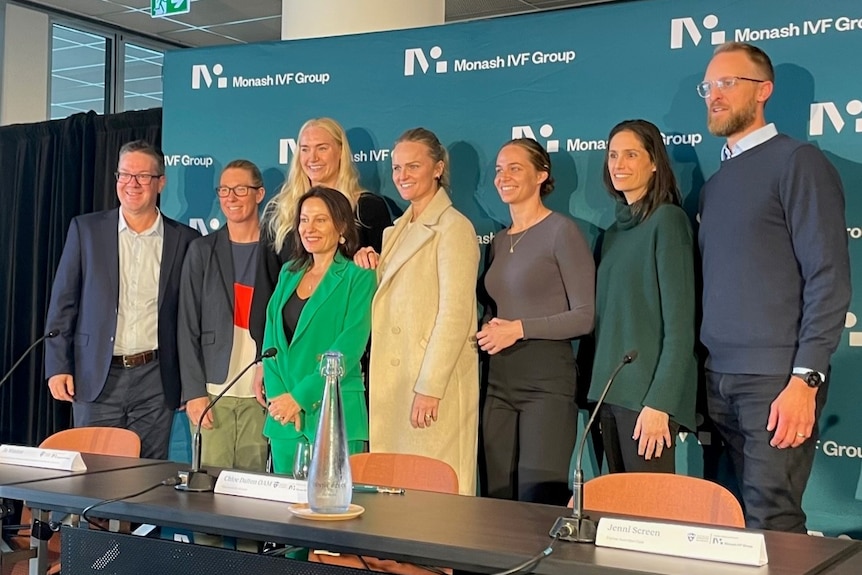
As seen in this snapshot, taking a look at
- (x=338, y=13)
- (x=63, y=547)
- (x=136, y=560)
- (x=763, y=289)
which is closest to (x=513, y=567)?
(x=136, y=560)

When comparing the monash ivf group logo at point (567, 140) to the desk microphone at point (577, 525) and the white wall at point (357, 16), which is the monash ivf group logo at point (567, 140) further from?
the desk microphone at point (577, 525)

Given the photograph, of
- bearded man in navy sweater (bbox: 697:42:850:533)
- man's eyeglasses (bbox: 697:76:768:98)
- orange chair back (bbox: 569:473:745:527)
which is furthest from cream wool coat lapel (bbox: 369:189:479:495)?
orange chair back (bbox: 569:473:745:527)

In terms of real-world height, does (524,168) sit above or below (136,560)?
above

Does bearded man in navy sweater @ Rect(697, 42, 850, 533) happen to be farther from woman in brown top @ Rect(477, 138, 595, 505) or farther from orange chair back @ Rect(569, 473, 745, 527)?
orange chair back @ Rect(569, 473, 745, 527)

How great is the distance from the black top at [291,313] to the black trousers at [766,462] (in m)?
1.59

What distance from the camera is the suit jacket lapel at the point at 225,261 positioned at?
4.39 meters

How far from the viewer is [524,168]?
148 inches

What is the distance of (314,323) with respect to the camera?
150 inches

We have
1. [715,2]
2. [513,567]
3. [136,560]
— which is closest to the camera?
[513,567]

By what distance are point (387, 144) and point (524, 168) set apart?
2.67 feet

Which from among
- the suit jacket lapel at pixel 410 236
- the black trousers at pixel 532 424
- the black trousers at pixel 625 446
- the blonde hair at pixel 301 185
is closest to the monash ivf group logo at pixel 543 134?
the suit jacket lapel at pixel 410 236

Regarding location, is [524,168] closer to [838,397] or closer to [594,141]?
[594,141]

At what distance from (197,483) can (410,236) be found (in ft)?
5.34

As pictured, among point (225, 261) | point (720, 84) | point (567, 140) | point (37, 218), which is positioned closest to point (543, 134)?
point (567, 140)
